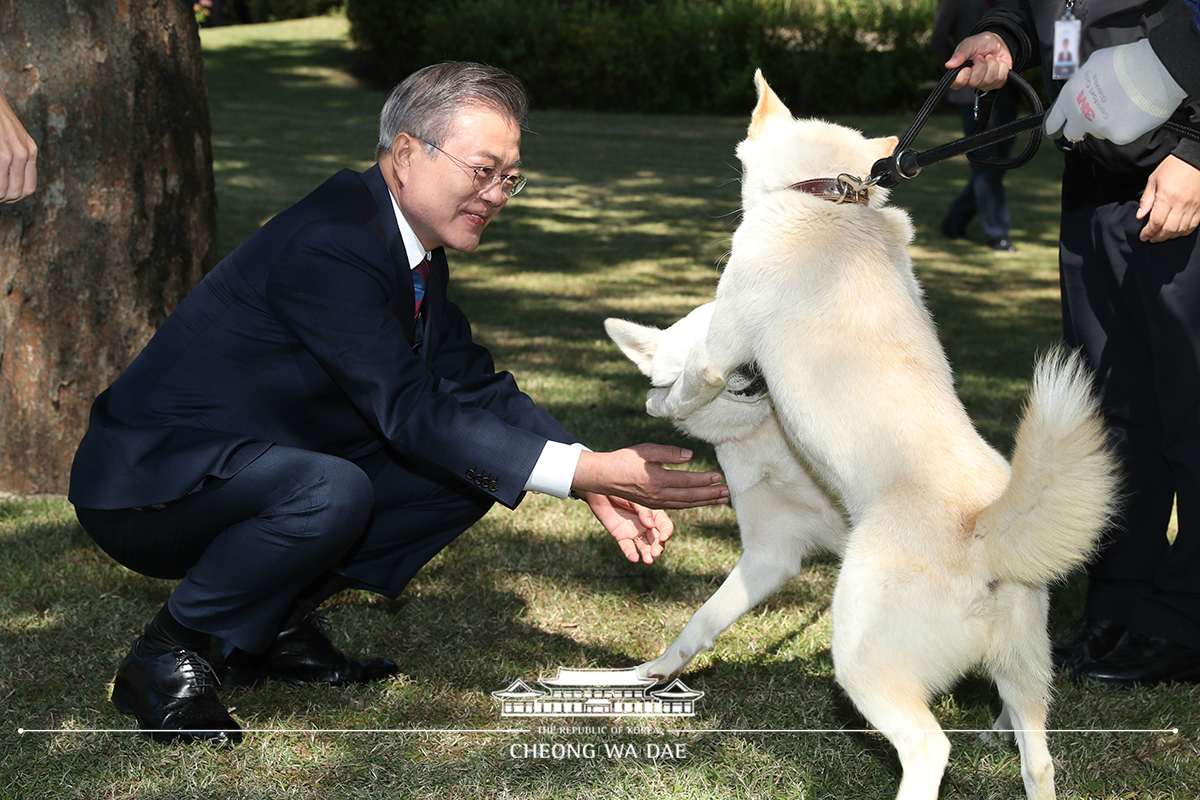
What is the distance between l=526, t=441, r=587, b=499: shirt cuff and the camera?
7.67ft

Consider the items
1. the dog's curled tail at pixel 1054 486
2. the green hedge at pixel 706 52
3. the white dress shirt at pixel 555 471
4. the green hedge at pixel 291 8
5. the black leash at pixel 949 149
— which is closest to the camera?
the dog's curled tail at pixel 1054 486

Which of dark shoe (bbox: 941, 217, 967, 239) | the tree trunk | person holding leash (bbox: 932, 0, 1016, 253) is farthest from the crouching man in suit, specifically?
dark shoe (bbox: 941, 217, 967, 239)

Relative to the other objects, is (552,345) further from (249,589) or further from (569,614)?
(249,589)

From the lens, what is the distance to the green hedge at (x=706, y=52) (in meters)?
18.0

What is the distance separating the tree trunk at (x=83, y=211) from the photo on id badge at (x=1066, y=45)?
3134 millimetres

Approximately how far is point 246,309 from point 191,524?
549 millimetres

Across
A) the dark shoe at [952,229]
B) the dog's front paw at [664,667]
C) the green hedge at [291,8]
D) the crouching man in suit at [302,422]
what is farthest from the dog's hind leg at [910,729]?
the green hedge at [291,8]

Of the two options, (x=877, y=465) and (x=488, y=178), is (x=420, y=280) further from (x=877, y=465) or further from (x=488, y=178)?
(x=877, y=465)

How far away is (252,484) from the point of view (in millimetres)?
2416

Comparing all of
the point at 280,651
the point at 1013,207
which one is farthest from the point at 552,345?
the point at 1013,207

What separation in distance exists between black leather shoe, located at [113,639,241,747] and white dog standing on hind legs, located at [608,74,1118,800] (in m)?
1.12

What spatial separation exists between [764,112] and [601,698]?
1725mm

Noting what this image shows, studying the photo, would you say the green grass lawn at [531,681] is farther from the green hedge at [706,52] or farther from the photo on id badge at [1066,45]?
the green hedge at [706,52]

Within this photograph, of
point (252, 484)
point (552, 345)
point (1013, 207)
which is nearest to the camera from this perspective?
point (252, 484)
